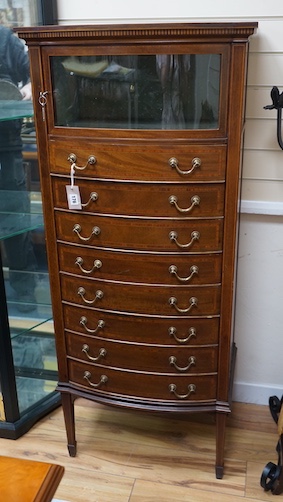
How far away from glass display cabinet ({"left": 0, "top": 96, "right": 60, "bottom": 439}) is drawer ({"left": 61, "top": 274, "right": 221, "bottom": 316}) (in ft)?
1.26

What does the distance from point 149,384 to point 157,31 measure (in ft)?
3.53

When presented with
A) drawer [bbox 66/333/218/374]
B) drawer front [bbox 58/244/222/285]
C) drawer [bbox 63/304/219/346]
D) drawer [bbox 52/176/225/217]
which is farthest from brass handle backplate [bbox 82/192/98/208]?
drawer [bbox 66/333/218/374]

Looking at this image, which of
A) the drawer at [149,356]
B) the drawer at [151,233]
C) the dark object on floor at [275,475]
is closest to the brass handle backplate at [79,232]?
the drawer at [151,233]

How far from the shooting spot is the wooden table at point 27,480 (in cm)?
92

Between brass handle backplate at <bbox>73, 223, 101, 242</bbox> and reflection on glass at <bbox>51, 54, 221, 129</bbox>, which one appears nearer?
reflection on glass at <bbox>51, 54, 221, 129</bbox>

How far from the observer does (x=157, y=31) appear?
133 cm

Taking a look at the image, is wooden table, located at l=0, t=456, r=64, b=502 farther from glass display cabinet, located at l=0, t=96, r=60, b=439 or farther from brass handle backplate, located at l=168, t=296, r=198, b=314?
glass display cabinet, located at l=0, t=96, r=60, b=439

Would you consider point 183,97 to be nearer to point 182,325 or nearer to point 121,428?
point 182,325

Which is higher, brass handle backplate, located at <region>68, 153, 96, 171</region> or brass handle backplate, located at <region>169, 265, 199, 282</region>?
brass handle backplate, located at <region>68, 153, 96, 171</region>

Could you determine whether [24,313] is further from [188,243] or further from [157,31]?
[157,31]

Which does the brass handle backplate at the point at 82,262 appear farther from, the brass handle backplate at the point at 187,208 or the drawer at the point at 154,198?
the brass handle backplate at the point at 187,208

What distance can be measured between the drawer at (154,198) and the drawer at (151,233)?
2 cm

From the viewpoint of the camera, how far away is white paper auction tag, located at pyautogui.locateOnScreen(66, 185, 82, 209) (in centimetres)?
155

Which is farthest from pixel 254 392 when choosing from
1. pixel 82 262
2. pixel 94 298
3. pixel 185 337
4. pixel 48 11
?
pixel 48 11
